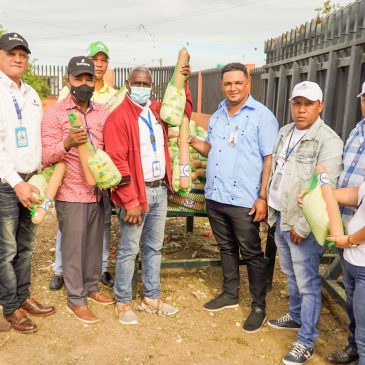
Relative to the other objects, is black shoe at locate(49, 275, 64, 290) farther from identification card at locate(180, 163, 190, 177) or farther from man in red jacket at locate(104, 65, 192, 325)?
identification card at locate(180, 163, 190, 177)

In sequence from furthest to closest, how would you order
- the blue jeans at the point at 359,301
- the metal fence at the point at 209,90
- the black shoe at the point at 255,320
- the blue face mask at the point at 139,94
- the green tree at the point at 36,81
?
the green tree at the point at 36,81 < the metal fence at the point at 209,90 < the black shoe at the point at 255,320 < the blue face mask at the point at 139,94 < the blue jeans at the point at 359,301

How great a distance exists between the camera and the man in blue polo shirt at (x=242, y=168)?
3.63 metres

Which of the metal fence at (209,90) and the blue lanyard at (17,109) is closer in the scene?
the blue lanyard at (17,109)

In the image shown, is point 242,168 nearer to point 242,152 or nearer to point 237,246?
point 242,152

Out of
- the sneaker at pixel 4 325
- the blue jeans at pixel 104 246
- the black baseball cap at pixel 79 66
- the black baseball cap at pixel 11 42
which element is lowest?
the sneaker at pixel 4 325

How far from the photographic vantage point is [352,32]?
14.0 ft

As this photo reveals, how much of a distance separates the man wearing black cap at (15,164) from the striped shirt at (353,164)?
2.25m

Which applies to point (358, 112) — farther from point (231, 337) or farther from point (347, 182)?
point (231, 337)

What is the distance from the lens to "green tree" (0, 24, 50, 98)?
16.4 metres

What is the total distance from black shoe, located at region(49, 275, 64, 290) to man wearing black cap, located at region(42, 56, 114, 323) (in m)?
0.45

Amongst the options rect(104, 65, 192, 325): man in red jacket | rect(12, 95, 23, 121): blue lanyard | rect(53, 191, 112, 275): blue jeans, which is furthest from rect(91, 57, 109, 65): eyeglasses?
rect(53, 191, 112, 275): blue jeans

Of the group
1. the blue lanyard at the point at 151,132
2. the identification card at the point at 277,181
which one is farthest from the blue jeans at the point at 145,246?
the identification card at the point at 277,181

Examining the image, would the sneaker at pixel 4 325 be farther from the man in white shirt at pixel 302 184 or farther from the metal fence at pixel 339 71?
the metal fence at pixel 339 71

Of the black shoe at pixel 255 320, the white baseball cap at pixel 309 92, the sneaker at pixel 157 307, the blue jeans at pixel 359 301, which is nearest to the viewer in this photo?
the blue jeans at pixel 359 301
